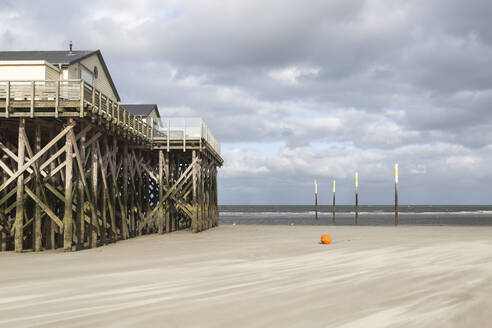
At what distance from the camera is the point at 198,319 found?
5836mm

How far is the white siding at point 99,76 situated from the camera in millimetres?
21656

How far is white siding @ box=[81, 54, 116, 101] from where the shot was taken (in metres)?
21.7

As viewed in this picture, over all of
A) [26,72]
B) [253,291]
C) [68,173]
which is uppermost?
[26,72]

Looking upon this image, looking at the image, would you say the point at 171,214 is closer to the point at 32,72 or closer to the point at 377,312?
the point at 32,72

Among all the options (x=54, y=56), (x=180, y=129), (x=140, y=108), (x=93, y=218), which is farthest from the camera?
(x=140, y=108)

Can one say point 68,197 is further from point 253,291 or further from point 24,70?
point 253,291

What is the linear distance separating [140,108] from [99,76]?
736 centimetres

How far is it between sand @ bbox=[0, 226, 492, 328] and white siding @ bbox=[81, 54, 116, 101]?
39.6 ft

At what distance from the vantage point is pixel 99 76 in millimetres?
23547

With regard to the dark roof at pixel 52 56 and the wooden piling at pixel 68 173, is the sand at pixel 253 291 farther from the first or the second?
the dark roof at pixel 52 56

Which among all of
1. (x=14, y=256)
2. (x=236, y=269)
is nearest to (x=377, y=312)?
(x=236, y=269)

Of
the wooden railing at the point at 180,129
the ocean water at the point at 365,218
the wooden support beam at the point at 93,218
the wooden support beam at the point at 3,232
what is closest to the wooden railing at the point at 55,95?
the wooden support beam at the point at 93,218

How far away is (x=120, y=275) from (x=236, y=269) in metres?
2.66

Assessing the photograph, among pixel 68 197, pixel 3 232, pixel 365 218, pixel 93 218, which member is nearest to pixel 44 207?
pixel 68 197
